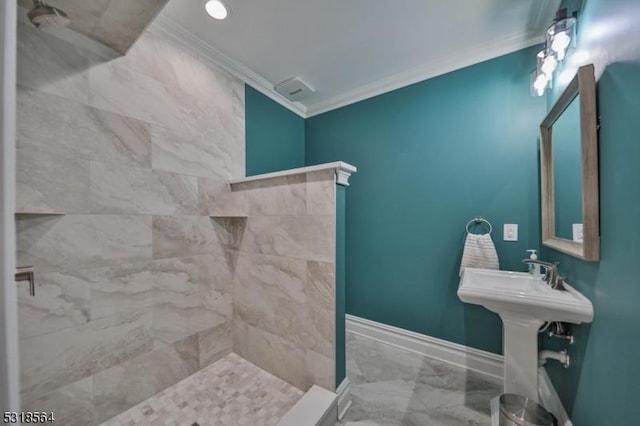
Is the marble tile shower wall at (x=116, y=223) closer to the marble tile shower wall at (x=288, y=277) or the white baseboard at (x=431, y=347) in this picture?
the marble tile shower wall at (x=288, y=277)

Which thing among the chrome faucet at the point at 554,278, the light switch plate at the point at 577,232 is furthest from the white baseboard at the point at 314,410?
the light switch plate at the point at 577,232

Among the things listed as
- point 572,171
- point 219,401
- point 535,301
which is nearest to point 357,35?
point 572,171

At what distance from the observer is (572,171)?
1.17 m

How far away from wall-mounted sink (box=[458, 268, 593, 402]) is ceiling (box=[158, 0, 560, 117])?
167cm

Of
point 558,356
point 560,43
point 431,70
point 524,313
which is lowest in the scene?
point 558,356

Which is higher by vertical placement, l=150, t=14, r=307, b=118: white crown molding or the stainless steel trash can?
l=150, t=14, r=307, b=118: white crown molding

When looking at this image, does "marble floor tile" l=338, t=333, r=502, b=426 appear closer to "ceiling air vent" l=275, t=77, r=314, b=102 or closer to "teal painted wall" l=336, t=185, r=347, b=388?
"teal painted wall" l=336, t=185, r=347, b=388

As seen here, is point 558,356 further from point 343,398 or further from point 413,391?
point 343,398

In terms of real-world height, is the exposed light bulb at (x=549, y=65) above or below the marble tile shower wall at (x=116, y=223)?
above

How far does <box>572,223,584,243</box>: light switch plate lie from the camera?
3.53 ft

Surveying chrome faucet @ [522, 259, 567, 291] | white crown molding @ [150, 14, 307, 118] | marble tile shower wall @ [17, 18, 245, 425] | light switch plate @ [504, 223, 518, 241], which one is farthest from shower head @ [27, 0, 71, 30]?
light switch plate @ [504, 223, 518, 241]

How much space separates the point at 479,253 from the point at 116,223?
2329 mm

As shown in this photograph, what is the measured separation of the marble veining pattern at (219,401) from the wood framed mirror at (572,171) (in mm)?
1729

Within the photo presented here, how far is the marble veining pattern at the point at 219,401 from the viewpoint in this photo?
1292mm
